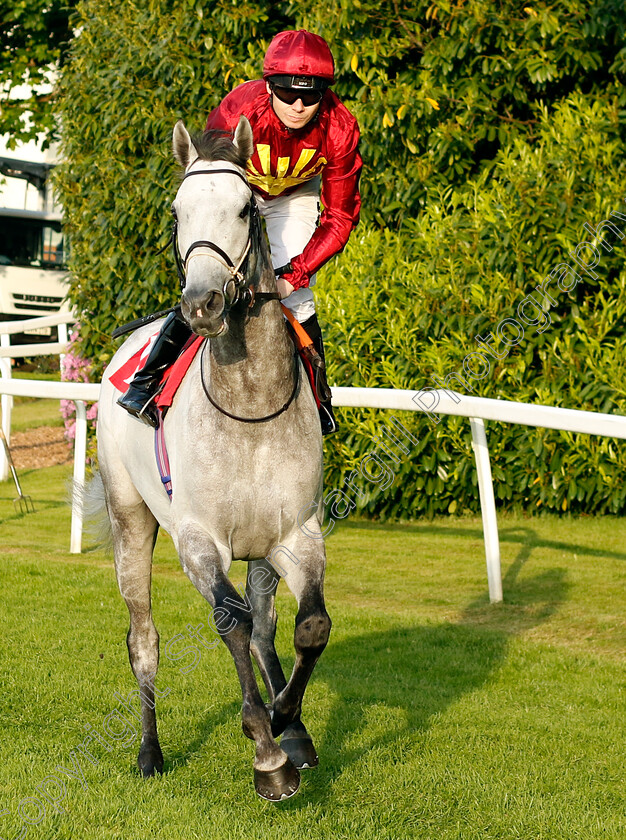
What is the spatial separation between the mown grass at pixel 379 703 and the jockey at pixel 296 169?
4.63 feet

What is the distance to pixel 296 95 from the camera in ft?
13.6

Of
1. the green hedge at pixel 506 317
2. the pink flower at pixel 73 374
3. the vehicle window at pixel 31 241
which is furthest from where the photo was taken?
the vehicle window at pixel 31 241

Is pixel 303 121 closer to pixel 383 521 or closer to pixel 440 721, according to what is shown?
pixel 440 721

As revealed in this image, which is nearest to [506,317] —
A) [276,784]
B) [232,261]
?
[232,261]

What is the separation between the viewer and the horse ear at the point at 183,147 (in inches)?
148

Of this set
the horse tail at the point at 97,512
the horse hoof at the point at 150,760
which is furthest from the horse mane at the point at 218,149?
the horse hoof at the point at 150,760

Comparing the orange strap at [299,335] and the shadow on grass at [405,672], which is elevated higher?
the orange strap at [299,335]

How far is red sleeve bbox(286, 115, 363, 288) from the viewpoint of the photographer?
4.29m

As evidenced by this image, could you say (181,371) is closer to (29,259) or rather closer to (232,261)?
(232,261)

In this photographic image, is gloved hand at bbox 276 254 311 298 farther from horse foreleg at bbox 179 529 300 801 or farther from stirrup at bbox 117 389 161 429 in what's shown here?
horse foreleg at bbox 179 529 300 801

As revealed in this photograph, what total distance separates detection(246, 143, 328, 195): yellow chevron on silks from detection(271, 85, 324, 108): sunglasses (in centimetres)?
19

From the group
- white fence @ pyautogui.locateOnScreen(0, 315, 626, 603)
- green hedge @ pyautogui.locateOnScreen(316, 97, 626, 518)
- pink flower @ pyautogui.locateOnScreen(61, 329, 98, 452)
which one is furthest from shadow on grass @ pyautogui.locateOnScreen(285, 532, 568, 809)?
pink flower @ pyautogui.locateOnScreen(61, 329, 98, 452)

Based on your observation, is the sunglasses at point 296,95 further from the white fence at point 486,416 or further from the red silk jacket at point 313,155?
the white fence at point 486,416

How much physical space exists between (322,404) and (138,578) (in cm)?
132
